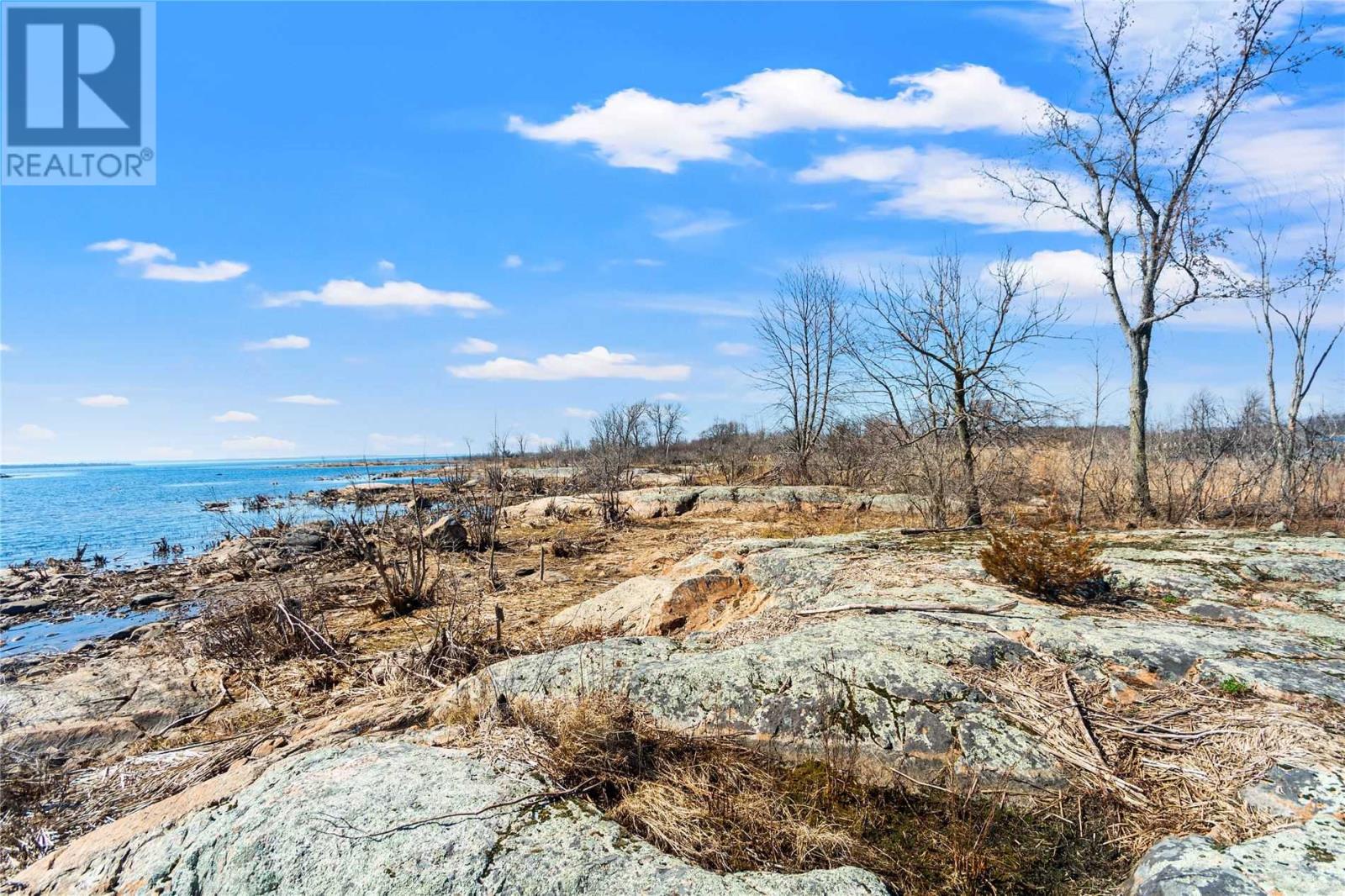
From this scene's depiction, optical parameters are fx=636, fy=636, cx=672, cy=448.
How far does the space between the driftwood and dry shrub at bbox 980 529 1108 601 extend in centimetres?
45

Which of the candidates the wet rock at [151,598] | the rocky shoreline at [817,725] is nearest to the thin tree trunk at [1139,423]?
the rocky shoreline at [817,725]

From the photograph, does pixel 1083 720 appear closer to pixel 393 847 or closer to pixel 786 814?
pixel 786 814

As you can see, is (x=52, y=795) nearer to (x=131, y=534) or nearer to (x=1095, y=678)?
(x=1095, y=678)

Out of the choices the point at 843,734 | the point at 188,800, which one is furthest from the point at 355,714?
the point at 843,734

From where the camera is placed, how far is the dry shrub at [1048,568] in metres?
4.73

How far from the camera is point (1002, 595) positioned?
15.2ft

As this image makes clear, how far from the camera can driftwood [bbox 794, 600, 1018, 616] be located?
429cm

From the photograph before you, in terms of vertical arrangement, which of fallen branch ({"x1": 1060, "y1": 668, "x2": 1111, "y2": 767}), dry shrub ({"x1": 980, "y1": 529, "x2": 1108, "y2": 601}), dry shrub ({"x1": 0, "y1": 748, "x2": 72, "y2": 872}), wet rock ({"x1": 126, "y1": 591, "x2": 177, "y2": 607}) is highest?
dry shrub ({"x1": 980, "y1": 529, "x2": 1108, "y2": 601})

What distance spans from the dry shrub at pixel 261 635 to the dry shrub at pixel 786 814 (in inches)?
190

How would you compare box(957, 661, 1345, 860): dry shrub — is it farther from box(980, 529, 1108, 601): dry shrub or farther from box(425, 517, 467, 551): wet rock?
box(425, 517, 467, 551): wet rock

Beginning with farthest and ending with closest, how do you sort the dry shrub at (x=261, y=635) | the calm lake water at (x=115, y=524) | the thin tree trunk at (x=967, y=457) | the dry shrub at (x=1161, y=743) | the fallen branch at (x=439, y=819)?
the calm lake water at (x=115, y=524) → the thin tree trunk at (x=967, y=457) → the dry shrub at (x=261, y=635) → the dry shrub at (x=1161, y=743) → the fallen branch at (x=439, y=819)

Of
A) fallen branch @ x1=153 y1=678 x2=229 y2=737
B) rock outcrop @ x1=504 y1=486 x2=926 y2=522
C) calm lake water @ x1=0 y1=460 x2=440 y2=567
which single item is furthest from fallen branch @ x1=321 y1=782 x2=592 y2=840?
rock outcrop @ x1=504 y1=486 x2=926 y2=522

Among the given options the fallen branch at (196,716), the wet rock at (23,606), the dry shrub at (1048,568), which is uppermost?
the dry shrub at (1048,568)

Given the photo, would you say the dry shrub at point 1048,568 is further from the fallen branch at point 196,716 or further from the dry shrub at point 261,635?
the fallen branch at point 196,716
